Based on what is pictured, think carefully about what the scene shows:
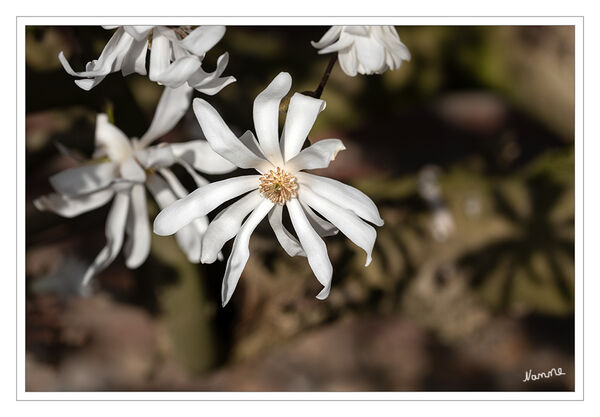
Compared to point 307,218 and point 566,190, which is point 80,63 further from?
point 566,190

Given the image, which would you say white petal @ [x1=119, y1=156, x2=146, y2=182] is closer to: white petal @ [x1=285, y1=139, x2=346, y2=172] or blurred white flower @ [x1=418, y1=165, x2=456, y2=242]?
white petal @ [x1=285, y1=139, x2=346, y2=172]

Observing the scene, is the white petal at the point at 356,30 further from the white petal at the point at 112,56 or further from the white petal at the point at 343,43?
the white petal at the point at 112,56

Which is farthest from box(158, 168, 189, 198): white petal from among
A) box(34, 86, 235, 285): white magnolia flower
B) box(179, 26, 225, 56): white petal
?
box(179, 26, 225, 56): white petal

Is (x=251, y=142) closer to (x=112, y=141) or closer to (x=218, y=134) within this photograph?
(x=218, y=134)

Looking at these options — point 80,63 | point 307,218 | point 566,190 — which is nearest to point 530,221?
point 566,190

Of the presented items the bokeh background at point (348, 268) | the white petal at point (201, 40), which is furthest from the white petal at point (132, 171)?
the white petal at point (201, 40)
